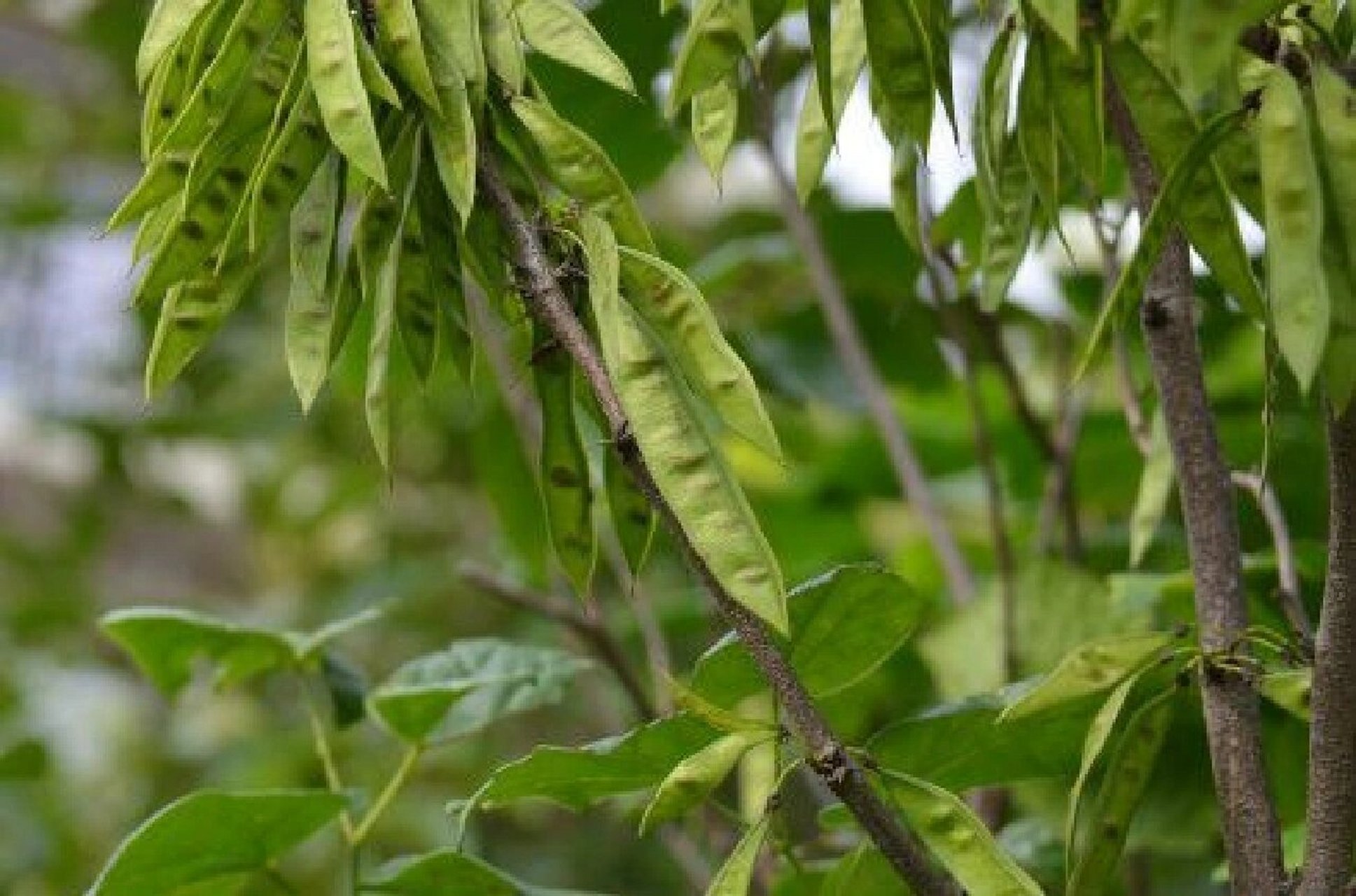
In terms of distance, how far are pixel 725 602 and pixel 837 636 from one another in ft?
0.41

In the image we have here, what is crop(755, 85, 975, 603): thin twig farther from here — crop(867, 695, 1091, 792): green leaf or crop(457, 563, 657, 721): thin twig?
crop(867, 695, 1091, 792): green leaf

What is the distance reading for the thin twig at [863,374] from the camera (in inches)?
40.3

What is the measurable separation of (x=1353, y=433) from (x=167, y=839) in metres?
0.39

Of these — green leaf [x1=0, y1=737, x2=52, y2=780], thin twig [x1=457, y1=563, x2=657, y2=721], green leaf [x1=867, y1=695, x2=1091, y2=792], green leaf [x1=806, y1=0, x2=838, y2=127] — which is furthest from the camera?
green leaf [x1=0, y1=737, x2=52, y2=780]

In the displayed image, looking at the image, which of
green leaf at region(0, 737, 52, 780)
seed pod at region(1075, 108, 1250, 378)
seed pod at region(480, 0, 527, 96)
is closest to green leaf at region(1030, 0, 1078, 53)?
seed pod at region(1075, 108, 1250, 378)

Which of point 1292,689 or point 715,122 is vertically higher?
point 715,122

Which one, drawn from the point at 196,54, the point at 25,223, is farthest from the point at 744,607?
the point at 25,223

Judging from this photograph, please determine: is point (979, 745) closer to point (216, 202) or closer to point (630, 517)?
point (630, 517)

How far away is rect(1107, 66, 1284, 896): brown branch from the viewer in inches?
21.6

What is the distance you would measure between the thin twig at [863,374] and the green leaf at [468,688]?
0.80 feet

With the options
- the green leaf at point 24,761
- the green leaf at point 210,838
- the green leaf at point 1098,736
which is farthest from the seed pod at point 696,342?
the green leaf at point 24,761

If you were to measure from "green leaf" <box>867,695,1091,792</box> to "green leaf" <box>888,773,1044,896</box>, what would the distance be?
13 cm

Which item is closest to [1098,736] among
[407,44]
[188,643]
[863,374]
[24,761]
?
[407,44]

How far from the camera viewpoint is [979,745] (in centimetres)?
66
